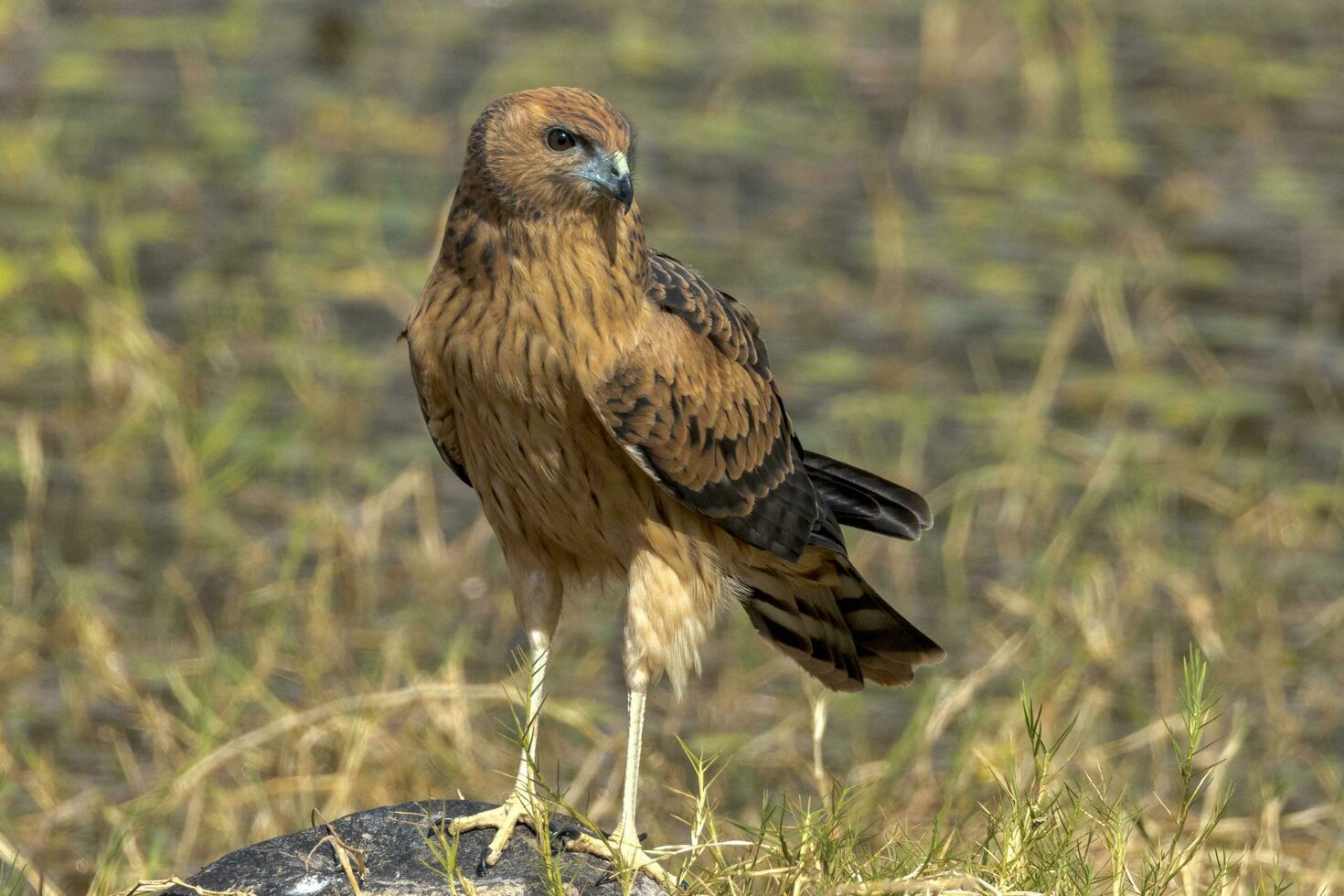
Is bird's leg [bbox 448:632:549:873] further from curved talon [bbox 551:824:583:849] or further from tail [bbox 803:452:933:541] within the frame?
tail [bbox 803:452:933:541]

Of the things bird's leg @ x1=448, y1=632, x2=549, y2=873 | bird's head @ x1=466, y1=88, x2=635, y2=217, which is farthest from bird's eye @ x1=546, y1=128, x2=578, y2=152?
bird's leg @ x1=448, y1=632, x2=549, y2=873

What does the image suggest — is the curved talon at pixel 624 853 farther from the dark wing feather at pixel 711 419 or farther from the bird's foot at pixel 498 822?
the dark wing feather at pixel 711 419

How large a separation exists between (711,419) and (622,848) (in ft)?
3.16

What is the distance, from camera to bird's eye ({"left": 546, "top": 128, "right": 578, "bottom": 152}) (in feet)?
14.2

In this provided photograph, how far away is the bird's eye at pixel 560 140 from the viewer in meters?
4.33

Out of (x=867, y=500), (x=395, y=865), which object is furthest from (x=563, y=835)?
(x=867, y=500)

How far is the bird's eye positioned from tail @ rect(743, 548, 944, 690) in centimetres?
124

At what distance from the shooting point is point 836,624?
17.2 feet

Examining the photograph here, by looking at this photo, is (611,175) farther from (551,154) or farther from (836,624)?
(836,624)

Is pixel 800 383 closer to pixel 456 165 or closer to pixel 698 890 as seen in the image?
pixel 456 165

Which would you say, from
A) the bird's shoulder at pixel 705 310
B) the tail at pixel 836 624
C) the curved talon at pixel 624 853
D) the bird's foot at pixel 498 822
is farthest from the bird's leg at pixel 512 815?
the tail at pixel 836 624

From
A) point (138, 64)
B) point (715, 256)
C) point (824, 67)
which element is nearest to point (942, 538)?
point (715, 256)

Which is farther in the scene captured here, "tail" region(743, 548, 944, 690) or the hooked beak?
"tail" region(743, 548, 944, 690)

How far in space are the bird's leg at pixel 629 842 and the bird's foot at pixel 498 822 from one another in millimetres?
122
